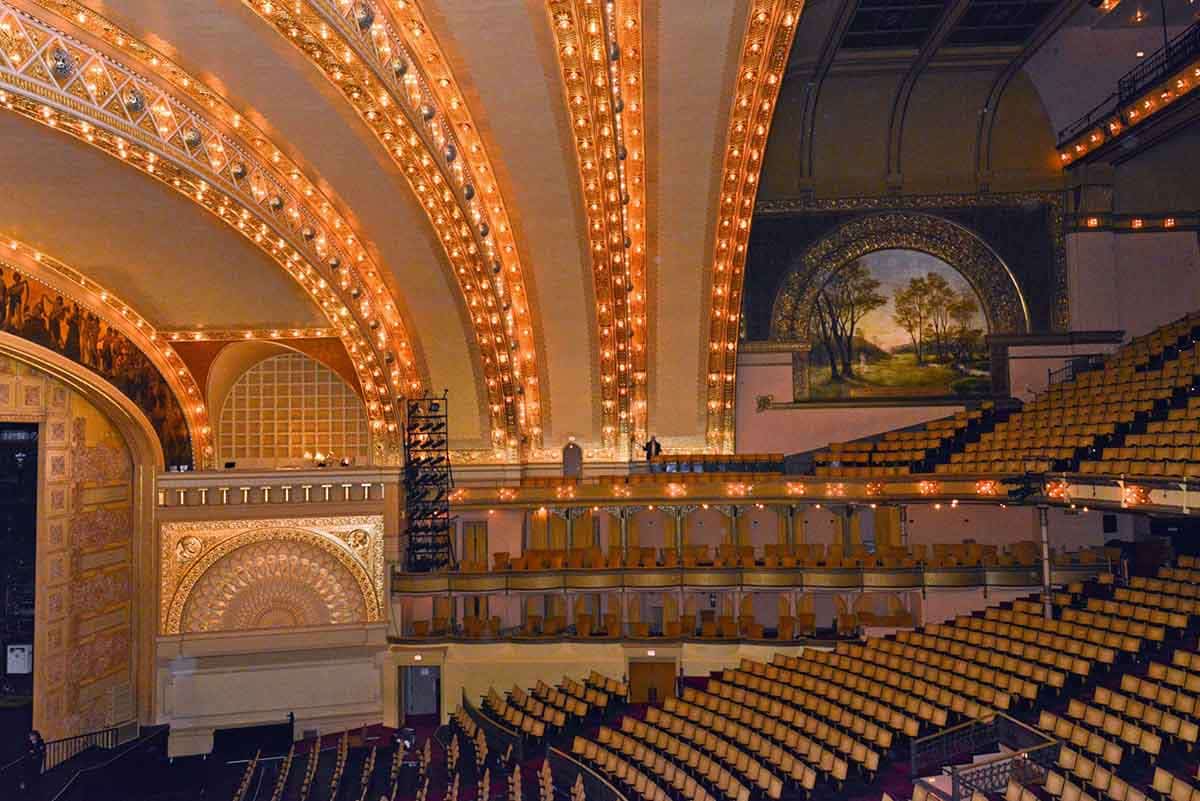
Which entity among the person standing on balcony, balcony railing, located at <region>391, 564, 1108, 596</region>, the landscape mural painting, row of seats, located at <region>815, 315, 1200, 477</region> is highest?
the landscape mural painting

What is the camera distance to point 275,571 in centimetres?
2552

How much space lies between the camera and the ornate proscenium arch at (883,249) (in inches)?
1088

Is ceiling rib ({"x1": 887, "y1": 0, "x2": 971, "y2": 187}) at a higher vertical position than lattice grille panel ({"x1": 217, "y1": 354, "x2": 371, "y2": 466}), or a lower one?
higher

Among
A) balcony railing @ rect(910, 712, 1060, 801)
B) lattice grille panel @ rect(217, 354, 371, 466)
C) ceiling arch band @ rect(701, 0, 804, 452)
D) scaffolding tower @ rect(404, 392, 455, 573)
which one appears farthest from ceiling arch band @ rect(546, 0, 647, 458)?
balcony railing @ rect(910, 712, 1060, 801)

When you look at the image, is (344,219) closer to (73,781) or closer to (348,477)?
(348,477)

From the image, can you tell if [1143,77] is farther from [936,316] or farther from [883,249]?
[936,316]

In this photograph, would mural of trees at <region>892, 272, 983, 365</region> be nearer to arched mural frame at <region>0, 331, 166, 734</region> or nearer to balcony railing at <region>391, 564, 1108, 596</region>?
balcony railing at <region>391, 564, 1108, 596</region>

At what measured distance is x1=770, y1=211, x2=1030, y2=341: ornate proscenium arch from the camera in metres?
27.6

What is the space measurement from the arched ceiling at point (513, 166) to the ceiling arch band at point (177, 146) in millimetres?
86

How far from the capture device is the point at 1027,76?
27.2 metres

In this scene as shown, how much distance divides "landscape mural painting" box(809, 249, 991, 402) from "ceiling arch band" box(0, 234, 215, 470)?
15004 mm

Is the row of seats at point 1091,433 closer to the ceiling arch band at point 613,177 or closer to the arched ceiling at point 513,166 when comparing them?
the arched ceiling at point 513,166

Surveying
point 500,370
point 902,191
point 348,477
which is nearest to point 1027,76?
point 902,191

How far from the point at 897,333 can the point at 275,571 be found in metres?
16.3
